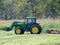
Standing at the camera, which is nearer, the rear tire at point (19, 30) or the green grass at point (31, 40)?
the green grass at point (31, 40)

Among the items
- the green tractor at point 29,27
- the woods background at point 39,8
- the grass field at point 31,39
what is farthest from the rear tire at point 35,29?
the woods background at point 39,8

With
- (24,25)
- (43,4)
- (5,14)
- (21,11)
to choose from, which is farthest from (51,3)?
(24,25)

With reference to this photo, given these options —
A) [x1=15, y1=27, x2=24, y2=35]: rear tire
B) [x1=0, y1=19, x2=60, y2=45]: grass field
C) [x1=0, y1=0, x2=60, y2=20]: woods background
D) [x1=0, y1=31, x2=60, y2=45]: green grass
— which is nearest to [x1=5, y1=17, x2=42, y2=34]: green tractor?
[x1=15, y1=27, x2=24, y2=35]: rear tire

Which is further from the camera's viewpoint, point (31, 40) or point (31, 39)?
point (31, 39)

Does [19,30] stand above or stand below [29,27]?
below

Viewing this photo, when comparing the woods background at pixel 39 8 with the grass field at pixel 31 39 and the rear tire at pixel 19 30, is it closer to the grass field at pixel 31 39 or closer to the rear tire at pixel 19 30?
the rear tire at pixel 19 30

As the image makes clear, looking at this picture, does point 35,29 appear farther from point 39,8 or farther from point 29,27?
point 39,8

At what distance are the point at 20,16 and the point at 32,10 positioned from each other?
840 centimetres

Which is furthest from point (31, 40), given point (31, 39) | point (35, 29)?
point (35, 29)

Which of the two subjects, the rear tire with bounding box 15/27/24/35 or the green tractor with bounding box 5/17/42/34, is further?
the rear tire with bounding box 15/27/24/35

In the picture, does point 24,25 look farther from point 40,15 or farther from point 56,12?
point 40,15

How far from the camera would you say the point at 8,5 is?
5653 centimetres

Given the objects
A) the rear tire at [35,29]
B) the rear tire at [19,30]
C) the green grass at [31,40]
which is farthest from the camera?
the rear tire at [19,30]

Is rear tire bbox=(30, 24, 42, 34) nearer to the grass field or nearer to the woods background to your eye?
the grass field
